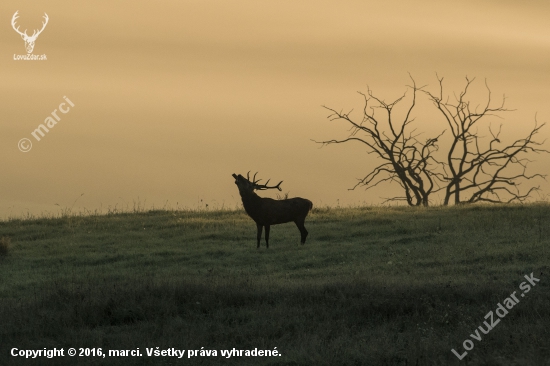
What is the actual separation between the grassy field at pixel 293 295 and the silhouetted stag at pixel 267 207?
0.75m

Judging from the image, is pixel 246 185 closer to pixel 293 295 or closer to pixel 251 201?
pixel 251 201

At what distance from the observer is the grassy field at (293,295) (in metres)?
12.8

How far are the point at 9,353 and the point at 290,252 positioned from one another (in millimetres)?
10524

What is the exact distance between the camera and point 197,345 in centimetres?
1323

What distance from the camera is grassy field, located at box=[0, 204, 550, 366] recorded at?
1277 cm

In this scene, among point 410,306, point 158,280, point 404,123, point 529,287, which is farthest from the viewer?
point 404,123

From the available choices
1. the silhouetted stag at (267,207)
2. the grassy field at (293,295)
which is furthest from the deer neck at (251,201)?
the grassy field at (293,295)

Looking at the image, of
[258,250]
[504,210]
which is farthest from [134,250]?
[504,210]

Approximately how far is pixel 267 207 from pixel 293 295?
8478 mm

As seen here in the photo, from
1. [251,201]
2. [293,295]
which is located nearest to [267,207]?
[251,201]

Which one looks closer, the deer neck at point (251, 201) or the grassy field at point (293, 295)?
the grassy field at point (293, 295)

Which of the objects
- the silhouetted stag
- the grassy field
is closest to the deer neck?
the silhouetted stag

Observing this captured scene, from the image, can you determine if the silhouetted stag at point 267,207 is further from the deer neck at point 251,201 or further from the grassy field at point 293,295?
the grassy field at point 293,295

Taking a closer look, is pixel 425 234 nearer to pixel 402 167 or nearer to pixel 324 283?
pixel 324 283
